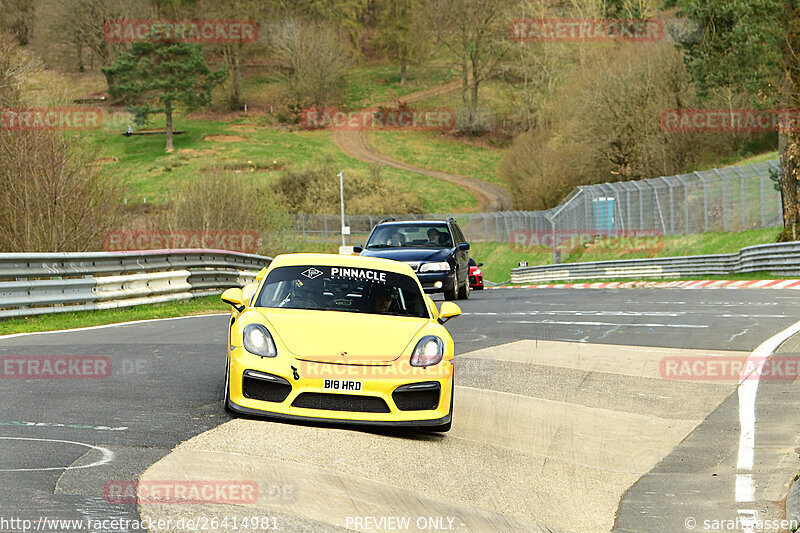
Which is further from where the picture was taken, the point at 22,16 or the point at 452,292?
the point at 22,16

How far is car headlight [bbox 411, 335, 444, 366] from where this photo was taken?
7.78 m

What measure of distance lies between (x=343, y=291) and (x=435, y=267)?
11697 millimetres

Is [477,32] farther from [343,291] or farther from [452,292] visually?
[343,291]

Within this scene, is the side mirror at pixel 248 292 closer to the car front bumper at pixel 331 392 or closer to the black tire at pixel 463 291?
the car front bumper at pixel 331 392

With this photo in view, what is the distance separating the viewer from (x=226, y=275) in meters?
24.6

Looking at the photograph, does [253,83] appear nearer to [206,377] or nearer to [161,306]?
[161,306]

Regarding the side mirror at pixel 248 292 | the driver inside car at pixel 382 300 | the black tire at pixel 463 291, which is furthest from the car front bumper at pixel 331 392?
the black tire at pixel 463 291

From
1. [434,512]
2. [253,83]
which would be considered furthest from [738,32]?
[253,83]

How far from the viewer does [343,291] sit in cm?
890

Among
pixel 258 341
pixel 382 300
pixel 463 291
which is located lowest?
pixel 463 291

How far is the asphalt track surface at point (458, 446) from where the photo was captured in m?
5.74

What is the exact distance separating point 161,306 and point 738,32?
2447 cm

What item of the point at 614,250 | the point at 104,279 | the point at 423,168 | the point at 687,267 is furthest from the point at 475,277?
the point at 423,168

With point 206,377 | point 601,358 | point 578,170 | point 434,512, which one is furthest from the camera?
point 578,170
